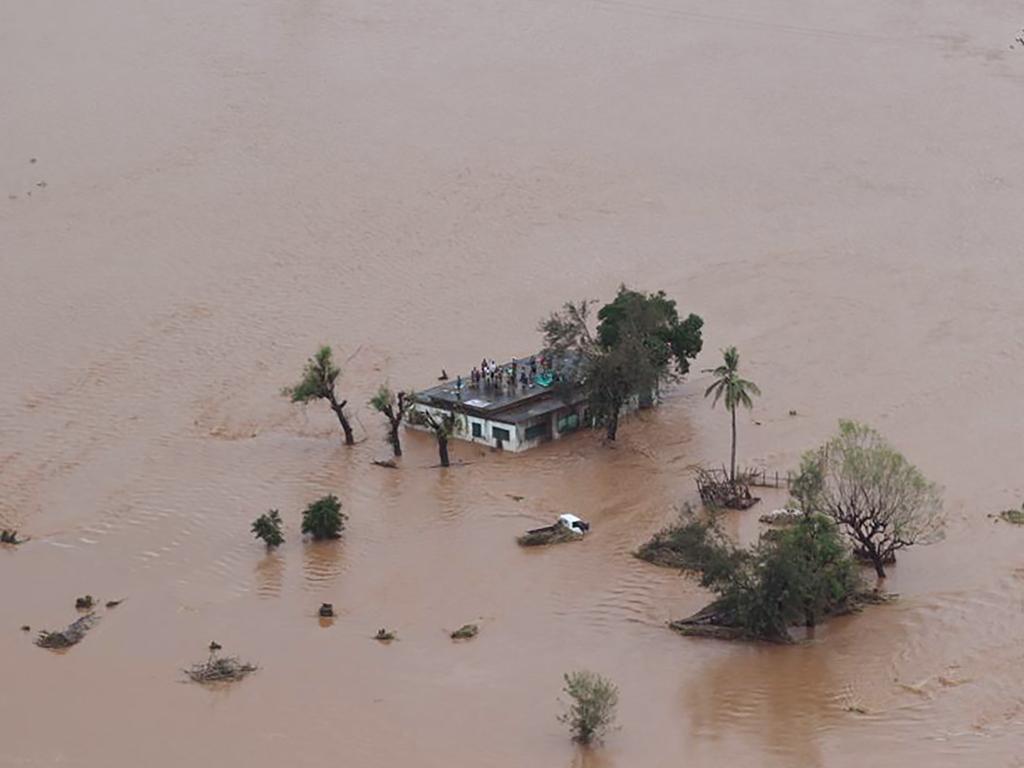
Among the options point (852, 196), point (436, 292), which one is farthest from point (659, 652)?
point (852, 196)

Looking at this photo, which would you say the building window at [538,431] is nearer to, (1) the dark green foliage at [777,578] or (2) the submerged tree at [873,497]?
(2) the submerged tree at [873,497]

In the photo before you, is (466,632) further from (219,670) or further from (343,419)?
(343,419)

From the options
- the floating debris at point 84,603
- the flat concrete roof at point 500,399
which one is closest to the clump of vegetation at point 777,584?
the flat concrete roof at point 500,399

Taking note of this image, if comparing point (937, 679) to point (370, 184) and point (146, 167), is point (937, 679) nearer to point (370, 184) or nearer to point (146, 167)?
point (370, 184)

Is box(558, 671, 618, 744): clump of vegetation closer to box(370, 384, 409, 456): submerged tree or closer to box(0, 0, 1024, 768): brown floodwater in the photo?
box(0, 0, 1024, 768): brown floodwater

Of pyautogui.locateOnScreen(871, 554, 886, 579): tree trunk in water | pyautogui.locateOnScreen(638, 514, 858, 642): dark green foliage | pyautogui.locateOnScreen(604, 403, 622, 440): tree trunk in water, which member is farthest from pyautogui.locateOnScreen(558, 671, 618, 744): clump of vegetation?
pyautogui.locateOnScreen(604, 403, 622, 440): tree trunk in water

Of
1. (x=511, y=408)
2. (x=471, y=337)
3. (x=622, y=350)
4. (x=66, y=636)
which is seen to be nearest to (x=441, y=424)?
(x=511, y=408)
